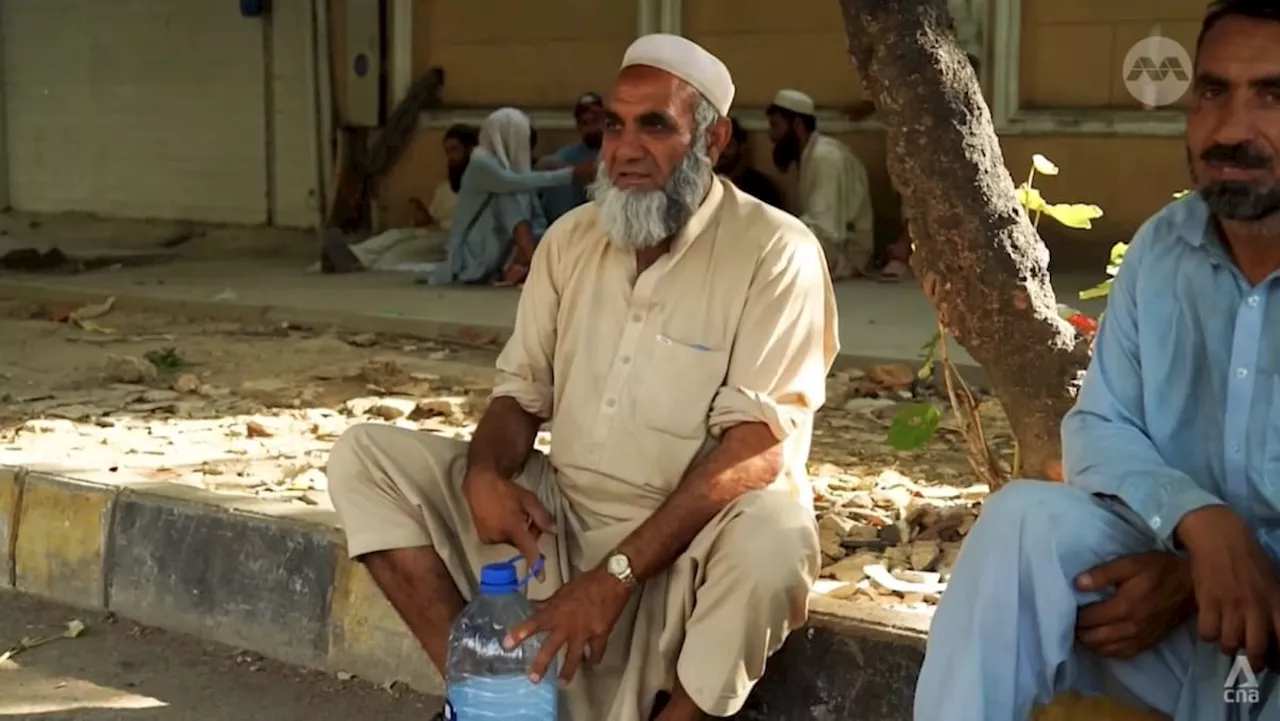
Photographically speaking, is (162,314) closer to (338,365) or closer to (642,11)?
(338,365)

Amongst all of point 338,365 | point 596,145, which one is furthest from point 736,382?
point 596,145

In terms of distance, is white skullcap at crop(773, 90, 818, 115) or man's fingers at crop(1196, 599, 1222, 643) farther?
white skullcap at crop(773, 90, 818, 115)

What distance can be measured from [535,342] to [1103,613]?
1463 millimetres

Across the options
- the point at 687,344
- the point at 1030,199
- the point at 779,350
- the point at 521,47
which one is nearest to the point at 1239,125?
the point at 779,350

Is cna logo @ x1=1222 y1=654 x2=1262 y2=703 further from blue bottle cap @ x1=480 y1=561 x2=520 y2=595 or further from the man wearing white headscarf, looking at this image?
the man wearing white headscarf

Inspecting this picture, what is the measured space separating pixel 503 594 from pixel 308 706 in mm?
1117

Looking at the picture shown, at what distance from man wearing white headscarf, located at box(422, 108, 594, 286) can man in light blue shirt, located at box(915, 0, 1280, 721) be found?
8.11 metres

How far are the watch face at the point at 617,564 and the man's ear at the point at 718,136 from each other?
2.91 ft

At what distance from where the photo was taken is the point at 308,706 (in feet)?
12.5

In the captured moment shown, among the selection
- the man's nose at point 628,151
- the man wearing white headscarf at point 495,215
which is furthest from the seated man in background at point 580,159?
the man's nose at point 628,151

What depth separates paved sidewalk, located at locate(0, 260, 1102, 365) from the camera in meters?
7.89

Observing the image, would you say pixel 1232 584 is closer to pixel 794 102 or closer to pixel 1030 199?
pixel 1030 199

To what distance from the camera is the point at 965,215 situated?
3533mm

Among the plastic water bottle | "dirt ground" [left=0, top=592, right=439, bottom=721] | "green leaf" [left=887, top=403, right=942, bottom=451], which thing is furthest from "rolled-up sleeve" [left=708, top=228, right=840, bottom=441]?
"dirt ground" [left=0, top=592, right=439, bottom=721]
